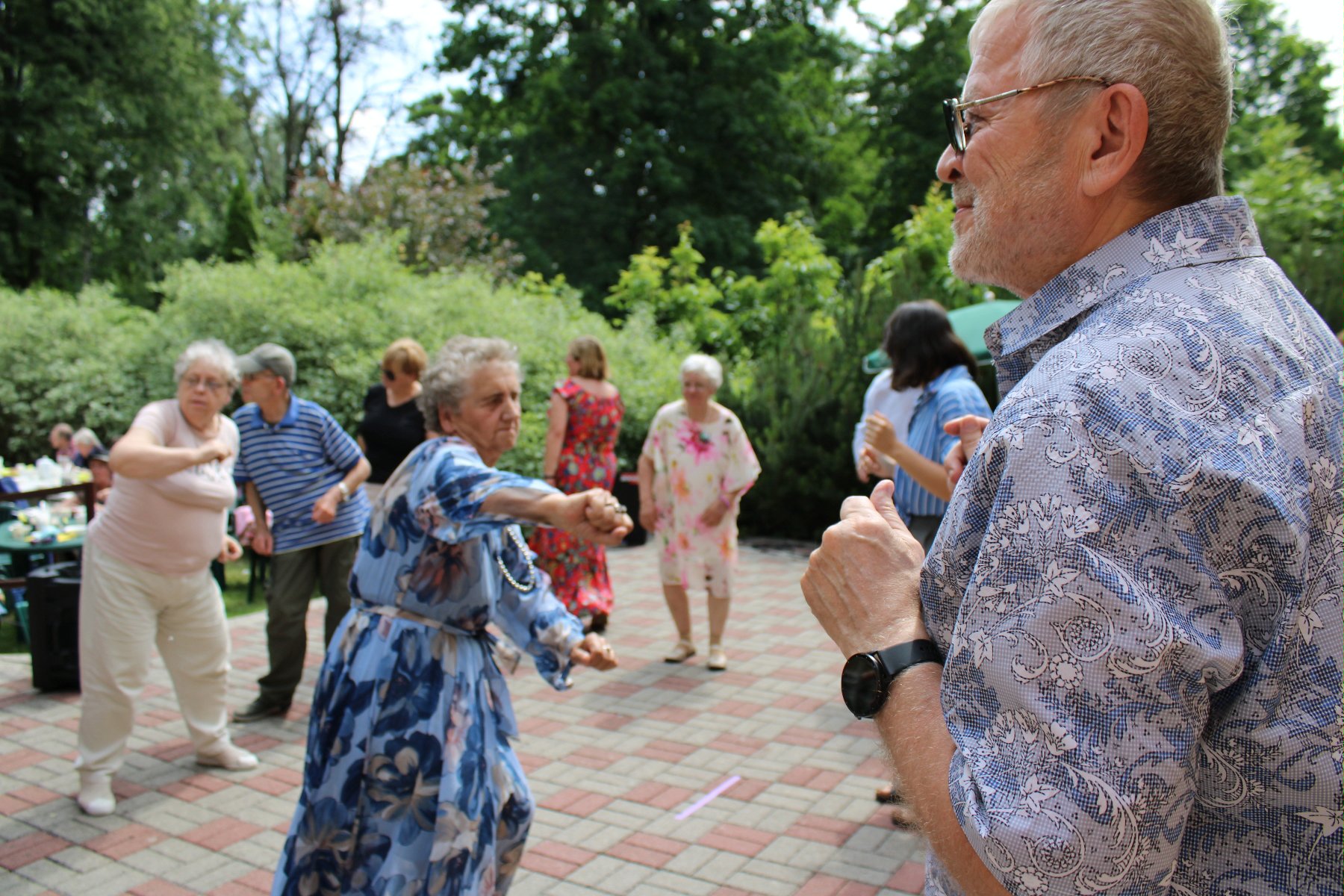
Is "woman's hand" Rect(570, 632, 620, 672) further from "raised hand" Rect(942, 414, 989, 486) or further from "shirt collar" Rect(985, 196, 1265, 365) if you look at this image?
"shirt collar" Rect(985, 196, 1265, 365)

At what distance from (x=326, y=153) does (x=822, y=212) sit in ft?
57.5

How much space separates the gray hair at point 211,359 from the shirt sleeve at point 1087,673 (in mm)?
4718

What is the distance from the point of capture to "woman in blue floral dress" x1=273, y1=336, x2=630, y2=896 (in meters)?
2.64

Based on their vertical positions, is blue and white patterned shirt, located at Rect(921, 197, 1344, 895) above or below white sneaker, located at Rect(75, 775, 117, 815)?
above

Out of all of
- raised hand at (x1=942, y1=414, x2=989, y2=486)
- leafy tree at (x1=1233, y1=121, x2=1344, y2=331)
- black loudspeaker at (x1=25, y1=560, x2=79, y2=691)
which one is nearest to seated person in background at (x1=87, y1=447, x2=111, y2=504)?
black loudspeaker at (x1=25, y1=560, x2=79, y2=691)

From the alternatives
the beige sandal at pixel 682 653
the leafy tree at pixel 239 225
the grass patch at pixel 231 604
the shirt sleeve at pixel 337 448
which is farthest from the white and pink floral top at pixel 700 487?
the leafy tree at pixel 239 225

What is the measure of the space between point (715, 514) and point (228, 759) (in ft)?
11.1

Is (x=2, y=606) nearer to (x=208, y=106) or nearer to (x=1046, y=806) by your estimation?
(x=1046, y=806)

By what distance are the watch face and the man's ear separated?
622 millimetres

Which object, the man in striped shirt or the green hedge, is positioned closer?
the man in striped shirt

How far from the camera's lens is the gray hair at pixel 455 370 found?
2.99m

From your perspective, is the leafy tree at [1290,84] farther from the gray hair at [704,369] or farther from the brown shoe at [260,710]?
the brown shoe at [260,710]

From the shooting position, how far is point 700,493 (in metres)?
7.03

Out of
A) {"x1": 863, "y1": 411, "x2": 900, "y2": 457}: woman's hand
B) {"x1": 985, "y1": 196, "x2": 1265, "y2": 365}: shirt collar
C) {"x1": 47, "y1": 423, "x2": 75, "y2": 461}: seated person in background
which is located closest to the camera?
{"x1": 985, "y1": 196, "x2": 1265, "y2": 365}: shirt collar
